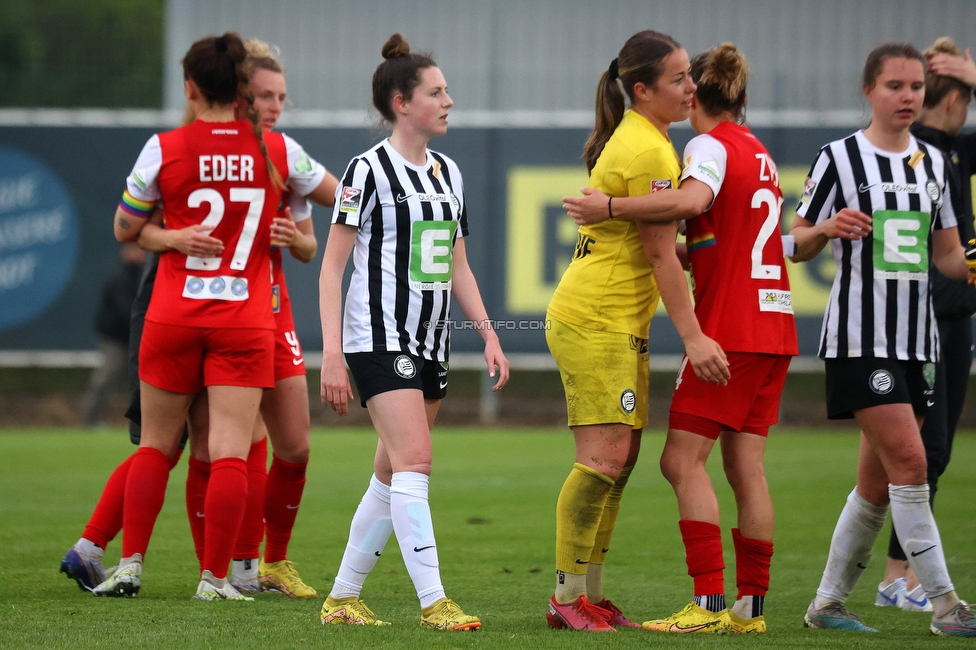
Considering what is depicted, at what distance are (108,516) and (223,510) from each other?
754mm

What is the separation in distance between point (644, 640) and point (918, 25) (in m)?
13.4

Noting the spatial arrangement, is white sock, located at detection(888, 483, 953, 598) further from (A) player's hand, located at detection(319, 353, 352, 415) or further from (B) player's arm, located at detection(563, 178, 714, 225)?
(A) player's hand, located at detection(319, 353, 352, 415)

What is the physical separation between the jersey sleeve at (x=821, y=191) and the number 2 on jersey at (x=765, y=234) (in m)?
0.27

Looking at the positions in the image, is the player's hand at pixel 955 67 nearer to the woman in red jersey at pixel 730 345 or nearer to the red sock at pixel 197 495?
the woman in red jersey at pixel 730 345

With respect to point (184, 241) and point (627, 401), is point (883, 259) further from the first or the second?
point (184, 241)

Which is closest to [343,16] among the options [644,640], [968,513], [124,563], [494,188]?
[494,188]

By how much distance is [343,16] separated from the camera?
15664mm

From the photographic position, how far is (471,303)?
4.43 m

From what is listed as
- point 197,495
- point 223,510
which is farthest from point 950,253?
point 197,495

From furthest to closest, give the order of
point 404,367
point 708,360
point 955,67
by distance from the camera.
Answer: point 955,67, point 404,367, point 708,360

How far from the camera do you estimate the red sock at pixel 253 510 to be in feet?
16.5

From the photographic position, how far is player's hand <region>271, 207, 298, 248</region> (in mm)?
4820

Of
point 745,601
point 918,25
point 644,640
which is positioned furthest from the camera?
point 918,25

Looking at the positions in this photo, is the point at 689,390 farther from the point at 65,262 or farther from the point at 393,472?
the point at 65,262
